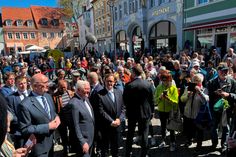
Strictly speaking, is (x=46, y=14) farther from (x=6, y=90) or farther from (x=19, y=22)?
(x=6, y=90)

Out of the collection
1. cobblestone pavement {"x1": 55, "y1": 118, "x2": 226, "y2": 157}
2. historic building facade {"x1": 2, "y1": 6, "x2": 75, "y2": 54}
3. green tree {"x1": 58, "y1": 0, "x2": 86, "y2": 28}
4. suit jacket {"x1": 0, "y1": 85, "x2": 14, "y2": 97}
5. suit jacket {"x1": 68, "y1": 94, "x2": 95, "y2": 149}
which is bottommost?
cobblestone pavement {"x1": 55, "y1": 118, "x2": 226, "y2": 157}

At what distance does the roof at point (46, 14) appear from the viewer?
160ft

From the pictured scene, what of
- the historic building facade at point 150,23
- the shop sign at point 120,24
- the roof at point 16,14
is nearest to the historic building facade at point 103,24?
the shop sign at point 120,24

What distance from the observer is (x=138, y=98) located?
406cm

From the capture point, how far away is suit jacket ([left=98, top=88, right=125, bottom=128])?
3826mm

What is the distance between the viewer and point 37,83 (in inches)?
120

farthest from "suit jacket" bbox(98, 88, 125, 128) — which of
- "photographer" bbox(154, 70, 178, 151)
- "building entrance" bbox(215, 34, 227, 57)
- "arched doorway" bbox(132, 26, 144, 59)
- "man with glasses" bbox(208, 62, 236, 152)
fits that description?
"arched doorway" bbox(132, 26, 144, 59)

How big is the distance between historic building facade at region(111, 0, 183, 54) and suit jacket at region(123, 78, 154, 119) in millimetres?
13696

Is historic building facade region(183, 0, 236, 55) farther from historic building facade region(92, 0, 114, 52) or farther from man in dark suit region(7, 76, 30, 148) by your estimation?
historic building facade region(92, 0, 114, 52)

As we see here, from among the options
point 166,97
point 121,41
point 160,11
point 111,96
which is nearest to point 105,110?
point 111,96

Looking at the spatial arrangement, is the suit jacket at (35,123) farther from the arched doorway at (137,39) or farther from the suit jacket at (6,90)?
the arched doorway at (137,39)

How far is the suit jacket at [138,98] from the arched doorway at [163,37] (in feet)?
46.1

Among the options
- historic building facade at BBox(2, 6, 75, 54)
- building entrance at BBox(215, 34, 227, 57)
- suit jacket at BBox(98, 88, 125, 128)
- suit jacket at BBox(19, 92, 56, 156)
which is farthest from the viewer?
historic building facade at BBox(2, 6, 75, 54)

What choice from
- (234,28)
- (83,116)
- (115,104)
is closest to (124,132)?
(115,104)
